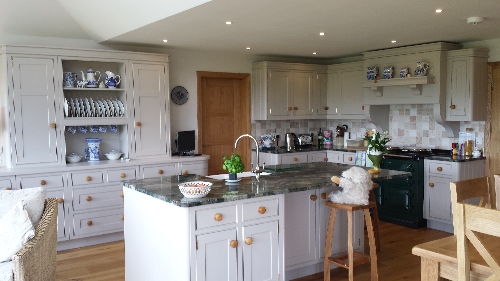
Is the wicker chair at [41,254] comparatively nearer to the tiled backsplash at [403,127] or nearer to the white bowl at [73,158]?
the white bowl at [73,158]

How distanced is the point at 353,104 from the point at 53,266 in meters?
4.87

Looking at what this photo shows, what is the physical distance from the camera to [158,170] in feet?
18.2

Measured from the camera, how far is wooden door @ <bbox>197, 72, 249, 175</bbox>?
657 centimetres

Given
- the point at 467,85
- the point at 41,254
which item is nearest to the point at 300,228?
A: the point at 41,254

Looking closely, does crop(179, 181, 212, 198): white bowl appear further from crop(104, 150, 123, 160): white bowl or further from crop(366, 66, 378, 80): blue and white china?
crop(366, 66, 378, 80): blue and white china

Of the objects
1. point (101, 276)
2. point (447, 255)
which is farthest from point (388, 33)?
point (101, 276)

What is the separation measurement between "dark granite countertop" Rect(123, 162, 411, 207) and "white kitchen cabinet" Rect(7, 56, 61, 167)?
1.77 metres

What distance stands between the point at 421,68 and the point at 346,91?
152 cm

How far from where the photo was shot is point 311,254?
13.3 ft

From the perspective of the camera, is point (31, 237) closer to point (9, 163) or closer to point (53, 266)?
point (53, 266)

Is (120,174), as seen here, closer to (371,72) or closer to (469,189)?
(371,72)

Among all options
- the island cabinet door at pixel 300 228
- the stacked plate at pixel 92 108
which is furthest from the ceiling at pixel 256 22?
the island cabinet door at pixel 300 228

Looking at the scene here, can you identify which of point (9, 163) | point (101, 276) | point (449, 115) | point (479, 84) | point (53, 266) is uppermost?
point (479, 84)

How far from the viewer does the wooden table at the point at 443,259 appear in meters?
2.12
